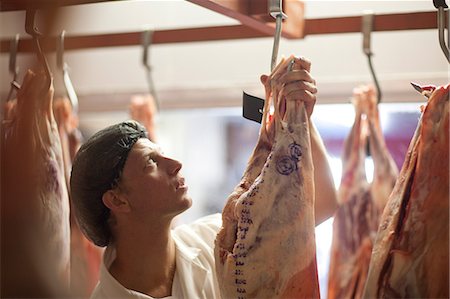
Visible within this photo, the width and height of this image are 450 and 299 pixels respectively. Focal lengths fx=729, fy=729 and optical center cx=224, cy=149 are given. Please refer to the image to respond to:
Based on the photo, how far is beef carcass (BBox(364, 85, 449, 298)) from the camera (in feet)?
3.34

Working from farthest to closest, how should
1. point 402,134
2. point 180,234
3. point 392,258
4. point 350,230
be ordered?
1. point 402,134
2. point 350,230
3. point 180,234
4. point 392,258

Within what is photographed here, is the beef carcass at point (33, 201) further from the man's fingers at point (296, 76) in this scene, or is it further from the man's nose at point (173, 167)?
the man's fingers at point (296, 76)

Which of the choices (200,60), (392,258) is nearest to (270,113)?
(392,258)

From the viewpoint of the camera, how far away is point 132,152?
1.45 meters

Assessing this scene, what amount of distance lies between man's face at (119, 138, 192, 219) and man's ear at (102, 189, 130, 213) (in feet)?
0.04

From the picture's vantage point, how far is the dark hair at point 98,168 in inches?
56.6

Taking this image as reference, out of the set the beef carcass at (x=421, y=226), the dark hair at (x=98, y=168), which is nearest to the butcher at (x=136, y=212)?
the dark hair at (x=98, y=168)

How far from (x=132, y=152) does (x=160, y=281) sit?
266mm

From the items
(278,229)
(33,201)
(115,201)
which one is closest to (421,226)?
(278,229)

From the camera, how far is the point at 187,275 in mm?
1450

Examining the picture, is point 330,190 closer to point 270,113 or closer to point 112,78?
point 270,113

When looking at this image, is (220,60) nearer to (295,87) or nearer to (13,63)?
(13,63)

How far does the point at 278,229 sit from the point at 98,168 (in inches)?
19.5

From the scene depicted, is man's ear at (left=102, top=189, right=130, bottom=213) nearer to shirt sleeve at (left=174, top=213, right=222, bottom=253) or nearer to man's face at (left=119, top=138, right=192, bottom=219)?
man's face at (left=119, top=138, right=192, bottom=219)
